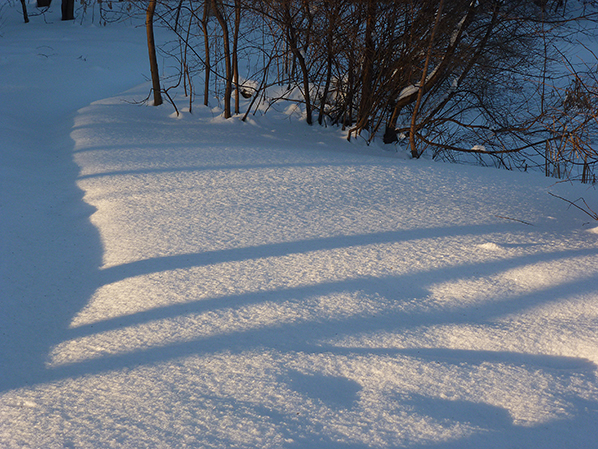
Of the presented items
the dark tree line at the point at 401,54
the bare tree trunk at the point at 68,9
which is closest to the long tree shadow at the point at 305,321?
the dark tree line at the point at 401,54

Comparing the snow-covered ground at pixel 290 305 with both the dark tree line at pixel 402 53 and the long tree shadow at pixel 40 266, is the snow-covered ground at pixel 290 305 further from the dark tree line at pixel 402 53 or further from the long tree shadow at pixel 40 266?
the dark tree line at pixel 402 53

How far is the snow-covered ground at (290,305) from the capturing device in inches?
59.4

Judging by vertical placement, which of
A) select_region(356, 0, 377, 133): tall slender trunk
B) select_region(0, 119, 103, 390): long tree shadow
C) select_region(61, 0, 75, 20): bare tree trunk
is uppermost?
select_region(61, 0, 75, 20): bare tree trunk

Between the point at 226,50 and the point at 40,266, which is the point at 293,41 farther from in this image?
the point at 40,266

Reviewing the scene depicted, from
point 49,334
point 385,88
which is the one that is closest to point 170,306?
point 49,334

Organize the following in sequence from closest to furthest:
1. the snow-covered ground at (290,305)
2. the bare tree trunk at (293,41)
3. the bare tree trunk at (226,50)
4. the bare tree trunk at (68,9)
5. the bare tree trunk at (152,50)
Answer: the snow-covered ground at (290,305), the bare tree trunk at (293,41), the bare tree trunk at (226,50), the bare tree trunk at (152,50), the bare tree trunk at (68,9)

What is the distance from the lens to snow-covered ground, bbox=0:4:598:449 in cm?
151

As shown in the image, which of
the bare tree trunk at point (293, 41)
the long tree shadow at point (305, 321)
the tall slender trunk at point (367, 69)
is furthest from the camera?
the bare tree trunk at point (293, 41)

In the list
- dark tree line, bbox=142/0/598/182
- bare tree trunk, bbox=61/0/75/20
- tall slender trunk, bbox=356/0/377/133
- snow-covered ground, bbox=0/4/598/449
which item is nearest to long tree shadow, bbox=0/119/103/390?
snow-covered ground, bbox=0/4/598/449

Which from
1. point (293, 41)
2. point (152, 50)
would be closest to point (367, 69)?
point (293, 41)

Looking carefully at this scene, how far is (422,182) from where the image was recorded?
3836 millimetres

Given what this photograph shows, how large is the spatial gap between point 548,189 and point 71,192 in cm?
397

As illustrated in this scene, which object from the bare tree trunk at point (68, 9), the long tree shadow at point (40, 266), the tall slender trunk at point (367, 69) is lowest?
the long tree shadow at point (40, 266)

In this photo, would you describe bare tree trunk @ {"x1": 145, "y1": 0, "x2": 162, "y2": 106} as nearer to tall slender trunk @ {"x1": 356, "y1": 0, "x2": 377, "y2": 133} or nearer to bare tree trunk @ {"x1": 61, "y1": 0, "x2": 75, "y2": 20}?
tall slender trunk @ {"x1": 356, "y1": 0, "x2": 377, "y2": 133}
